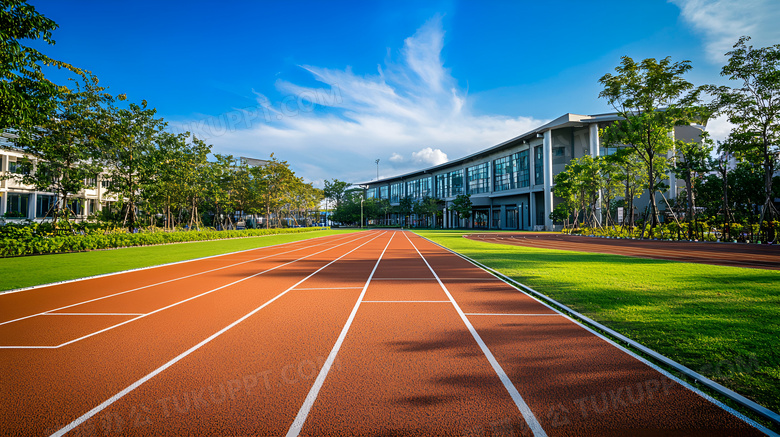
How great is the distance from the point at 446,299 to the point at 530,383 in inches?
144

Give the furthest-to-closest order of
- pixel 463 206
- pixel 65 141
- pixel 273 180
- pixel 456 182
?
1. pixel 456 182
2. pixel 463 206
3. pixel 273 180
4. pixel 65 141

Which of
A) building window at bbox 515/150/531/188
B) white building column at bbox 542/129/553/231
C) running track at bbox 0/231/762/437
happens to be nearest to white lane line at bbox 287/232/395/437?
running track at bbox 0/231/762/437

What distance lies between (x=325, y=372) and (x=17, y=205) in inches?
1934

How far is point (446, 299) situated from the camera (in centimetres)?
706

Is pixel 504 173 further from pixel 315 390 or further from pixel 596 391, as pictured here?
pixel 315 390

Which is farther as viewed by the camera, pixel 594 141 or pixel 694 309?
pixel 594 141

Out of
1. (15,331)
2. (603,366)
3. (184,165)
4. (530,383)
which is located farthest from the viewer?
Result: (184,165)

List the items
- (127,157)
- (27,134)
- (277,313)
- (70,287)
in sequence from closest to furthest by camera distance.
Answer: (277,313) → (70,287) → (27,134) → (127,157)

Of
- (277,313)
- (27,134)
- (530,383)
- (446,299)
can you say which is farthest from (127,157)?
(530,383)

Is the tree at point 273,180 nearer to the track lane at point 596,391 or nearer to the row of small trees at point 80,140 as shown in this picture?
the row of small trees at point 80,140

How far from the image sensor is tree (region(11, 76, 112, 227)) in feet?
60.3

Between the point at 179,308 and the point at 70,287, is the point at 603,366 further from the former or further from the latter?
the point at 70,287

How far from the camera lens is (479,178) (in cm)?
6512

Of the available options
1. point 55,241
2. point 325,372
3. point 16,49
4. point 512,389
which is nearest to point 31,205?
point 55,241
